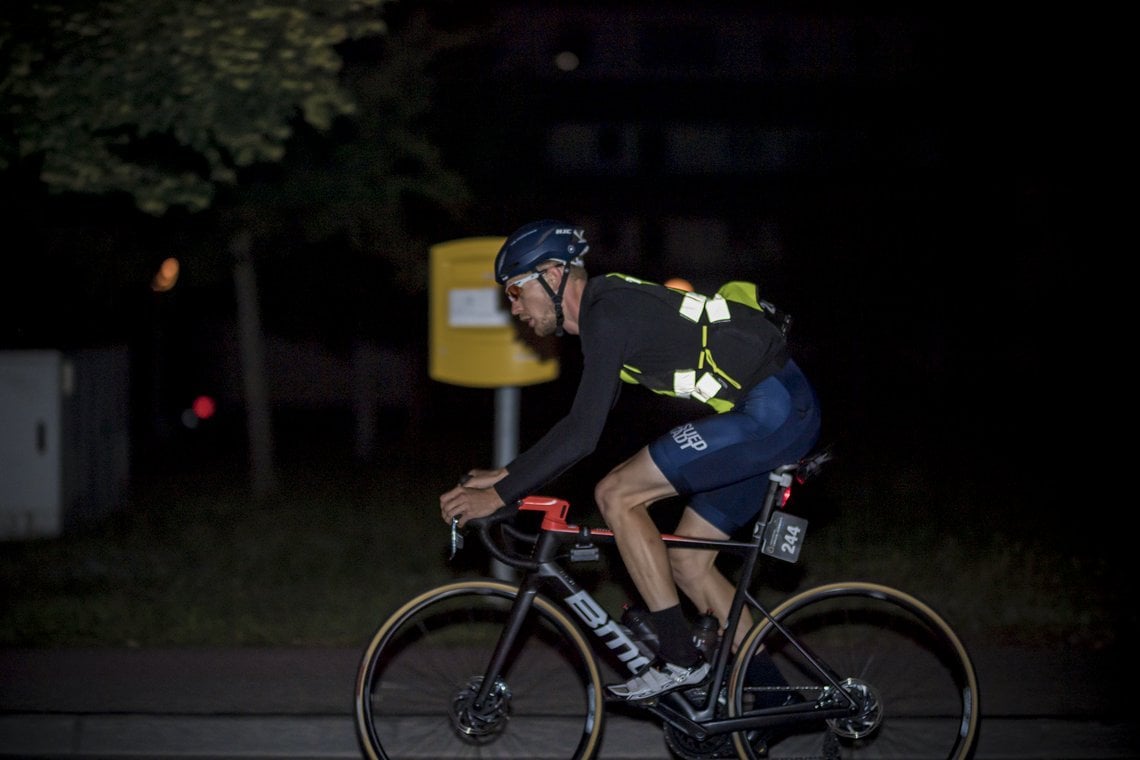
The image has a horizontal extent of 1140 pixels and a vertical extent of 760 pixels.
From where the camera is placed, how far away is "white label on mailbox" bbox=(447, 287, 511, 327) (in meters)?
6.54

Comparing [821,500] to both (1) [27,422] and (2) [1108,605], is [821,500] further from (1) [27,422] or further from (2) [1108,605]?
(1) [27,422]

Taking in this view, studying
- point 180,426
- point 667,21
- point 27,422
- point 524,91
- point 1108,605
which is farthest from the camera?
point 667,21

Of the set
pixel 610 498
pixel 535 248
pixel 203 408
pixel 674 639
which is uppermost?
pixel 535 248

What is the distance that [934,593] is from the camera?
692 cm

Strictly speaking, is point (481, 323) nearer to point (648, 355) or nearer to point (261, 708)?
point (261, 708)

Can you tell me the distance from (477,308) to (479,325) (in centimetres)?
9

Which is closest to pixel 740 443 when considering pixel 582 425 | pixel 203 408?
pixel 582 425

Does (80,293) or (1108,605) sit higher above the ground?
(80,293)

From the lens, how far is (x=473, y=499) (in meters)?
3.78

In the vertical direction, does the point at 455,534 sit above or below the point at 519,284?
below

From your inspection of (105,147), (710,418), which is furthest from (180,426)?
(710,418)

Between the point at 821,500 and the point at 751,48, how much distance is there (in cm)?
3138

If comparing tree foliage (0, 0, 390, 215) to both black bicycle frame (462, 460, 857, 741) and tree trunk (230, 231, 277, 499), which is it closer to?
tree trunk (230, 231, 277, 499)

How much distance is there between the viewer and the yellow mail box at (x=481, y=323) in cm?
653
